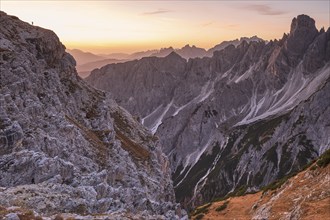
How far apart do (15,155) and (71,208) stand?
57.0 feet

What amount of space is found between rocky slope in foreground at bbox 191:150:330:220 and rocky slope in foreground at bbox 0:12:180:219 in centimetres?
1294

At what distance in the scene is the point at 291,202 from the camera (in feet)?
170

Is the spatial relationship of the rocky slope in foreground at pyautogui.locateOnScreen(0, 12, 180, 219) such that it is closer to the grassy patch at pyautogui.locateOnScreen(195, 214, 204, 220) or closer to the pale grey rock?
the pale grey rock

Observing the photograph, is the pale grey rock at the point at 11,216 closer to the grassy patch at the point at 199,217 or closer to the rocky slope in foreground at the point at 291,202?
the rocky slope in foreground at the point at 291,202

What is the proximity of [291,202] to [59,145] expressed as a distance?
116 feet

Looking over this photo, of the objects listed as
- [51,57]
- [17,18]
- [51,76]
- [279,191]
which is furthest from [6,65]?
[279,191]

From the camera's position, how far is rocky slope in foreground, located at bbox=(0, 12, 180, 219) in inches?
1474

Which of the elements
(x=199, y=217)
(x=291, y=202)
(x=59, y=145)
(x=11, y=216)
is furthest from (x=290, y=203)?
(x=11, y=216)

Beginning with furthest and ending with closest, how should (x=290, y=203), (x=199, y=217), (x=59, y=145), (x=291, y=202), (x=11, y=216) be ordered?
(x=199, y=217), (x=59, y=145), (x=291, y=202), (x=290, y=203), (x=11, y=216)

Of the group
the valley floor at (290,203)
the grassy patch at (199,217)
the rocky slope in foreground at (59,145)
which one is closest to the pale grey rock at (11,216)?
the rocky slope in foreground at (59,145)

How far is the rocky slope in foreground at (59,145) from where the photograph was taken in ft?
123

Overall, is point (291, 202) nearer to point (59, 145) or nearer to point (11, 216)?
point (59, 145)

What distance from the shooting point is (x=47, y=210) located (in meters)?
32.0

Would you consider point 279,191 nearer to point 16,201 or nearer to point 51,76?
point 16,201
